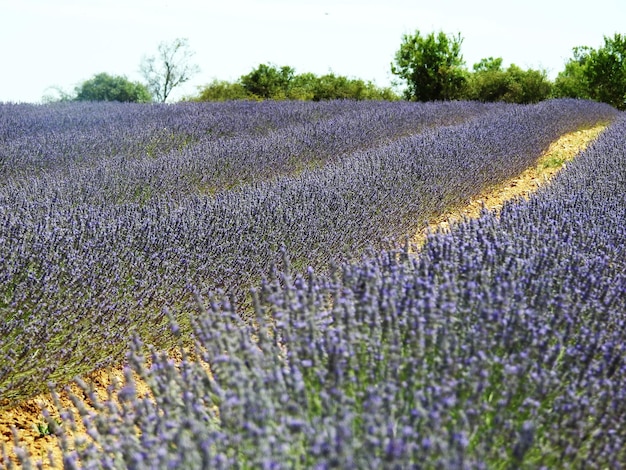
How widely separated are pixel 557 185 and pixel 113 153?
433 centimetres

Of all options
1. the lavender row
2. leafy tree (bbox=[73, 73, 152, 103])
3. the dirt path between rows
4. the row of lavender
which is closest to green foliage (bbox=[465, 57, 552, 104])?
the dirt path between rows

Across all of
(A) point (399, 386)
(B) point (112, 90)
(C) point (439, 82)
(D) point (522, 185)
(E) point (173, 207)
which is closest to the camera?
(A) point (399, 386)

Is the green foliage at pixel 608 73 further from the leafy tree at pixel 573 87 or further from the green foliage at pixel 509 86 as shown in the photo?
the green foliage at pixel 509 86

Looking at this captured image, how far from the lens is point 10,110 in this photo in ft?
33.2

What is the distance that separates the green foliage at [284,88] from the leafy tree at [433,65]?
1.20 meters

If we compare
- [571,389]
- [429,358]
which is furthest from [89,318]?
[571,389]

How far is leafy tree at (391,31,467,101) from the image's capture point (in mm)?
18031

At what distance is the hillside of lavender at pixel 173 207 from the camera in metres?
2.92

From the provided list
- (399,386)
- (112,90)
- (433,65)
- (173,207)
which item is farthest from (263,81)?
(399,386)

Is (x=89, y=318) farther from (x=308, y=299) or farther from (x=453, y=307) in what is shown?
(x=453, y=307)

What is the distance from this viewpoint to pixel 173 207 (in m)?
4.49

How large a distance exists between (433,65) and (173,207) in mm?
14980

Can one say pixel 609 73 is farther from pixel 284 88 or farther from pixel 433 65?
pixel 284 88

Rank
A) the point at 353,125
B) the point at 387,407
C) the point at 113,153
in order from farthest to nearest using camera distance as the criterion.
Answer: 1. the point at 353,125
2. the point at 113,153
3. the point at 387,407
